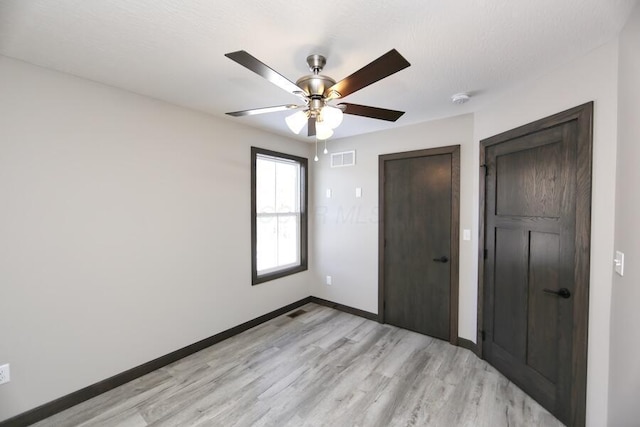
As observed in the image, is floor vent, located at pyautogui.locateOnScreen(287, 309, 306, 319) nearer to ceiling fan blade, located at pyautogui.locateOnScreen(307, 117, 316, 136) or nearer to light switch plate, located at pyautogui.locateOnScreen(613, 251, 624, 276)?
ceiling fan blade, located at pyautogui.locateOnScreen(307, 117, 316, 136)

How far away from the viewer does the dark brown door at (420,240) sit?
9.92 ft

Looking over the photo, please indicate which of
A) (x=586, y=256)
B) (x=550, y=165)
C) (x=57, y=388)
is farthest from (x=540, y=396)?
(x=57, y=388)

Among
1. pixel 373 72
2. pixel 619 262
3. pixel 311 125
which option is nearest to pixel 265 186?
pixel 311 125

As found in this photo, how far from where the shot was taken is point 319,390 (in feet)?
7.38

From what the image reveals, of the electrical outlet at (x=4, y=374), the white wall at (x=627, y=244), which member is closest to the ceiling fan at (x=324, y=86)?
the white wall at (x=627, y=244)

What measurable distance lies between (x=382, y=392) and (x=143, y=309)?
219cm

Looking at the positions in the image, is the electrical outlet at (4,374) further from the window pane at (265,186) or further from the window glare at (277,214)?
the window pane at (265,186)

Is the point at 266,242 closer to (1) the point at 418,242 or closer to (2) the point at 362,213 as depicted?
(2) the point at 362,213

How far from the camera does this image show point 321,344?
2996 mm

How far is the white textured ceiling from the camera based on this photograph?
1.34m

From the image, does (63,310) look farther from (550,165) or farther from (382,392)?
(550,165)

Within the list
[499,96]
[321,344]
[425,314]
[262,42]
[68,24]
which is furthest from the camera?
[425,314]

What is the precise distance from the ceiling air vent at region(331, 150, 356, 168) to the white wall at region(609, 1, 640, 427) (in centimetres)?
252

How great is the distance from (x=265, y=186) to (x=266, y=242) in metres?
0.75
